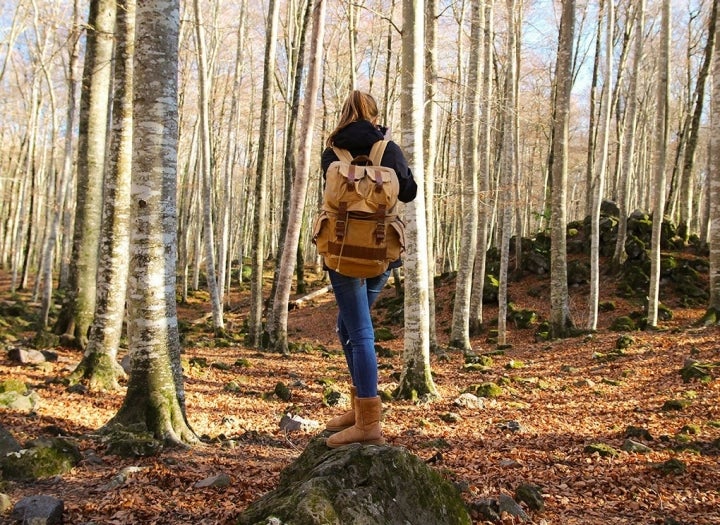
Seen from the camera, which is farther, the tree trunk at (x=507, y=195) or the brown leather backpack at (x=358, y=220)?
the tree trunk at (x=507, y=195)

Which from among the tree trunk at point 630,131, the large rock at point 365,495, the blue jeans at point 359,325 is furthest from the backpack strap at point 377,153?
the tree trunk at point 630,131

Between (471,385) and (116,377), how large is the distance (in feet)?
17.1

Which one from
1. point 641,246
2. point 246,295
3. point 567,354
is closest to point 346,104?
point 567,354

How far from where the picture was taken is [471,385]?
826 centimetres

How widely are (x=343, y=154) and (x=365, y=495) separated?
1905mm

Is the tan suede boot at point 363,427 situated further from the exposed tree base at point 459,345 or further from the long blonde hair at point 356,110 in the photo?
the exposed tree base at point 459,345

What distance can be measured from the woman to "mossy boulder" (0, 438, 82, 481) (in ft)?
7.18

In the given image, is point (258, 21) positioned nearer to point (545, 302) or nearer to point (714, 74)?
point (545, 302)

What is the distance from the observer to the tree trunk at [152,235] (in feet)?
15.4

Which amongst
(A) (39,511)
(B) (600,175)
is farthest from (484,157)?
(A) (39,511)

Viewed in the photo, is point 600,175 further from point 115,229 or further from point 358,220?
point 358,220

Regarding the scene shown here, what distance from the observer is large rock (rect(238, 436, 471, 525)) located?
240 centimetres

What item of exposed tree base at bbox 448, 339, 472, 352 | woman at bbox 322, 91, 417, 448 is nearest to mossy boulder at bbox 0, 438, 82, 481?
woman at bbox 322, 91, 417, 448

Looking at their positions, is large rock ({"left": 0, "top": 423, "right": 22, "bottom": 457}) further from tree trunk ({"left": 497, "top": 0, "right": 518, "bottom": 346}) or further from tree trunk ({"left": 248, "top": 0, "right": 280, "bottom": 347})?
tree trunk ({"left": 497, "top": 0, "right": 518, "bottom": 346})
